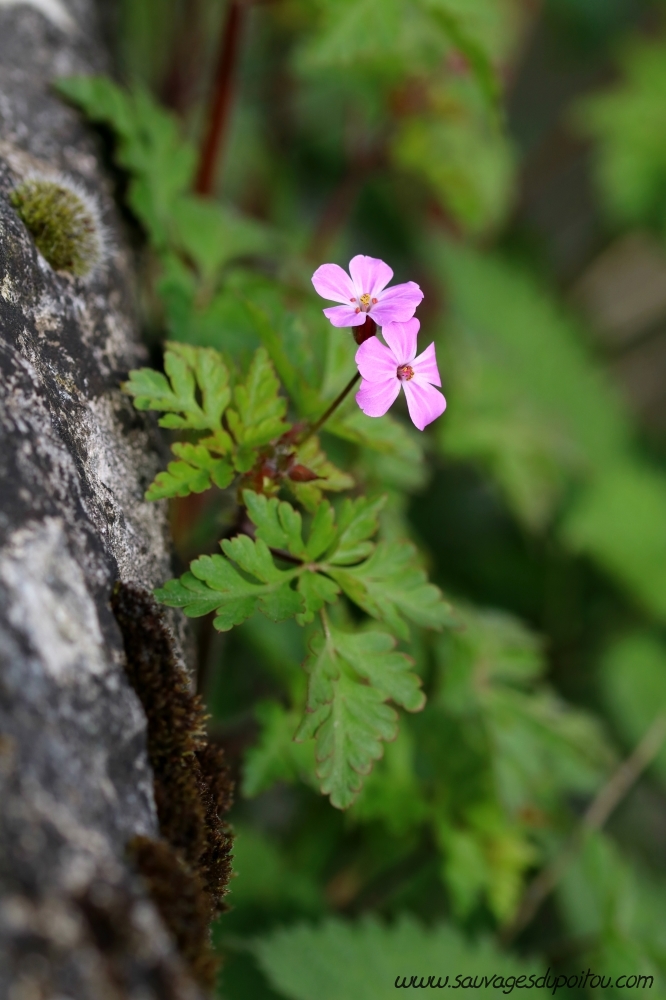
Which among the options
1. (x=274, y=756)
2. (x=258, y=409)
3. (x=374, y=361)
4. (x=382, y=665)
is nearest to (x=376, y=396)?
(x=374, y=361)

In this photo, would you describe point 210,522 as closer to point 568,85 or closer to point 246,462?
point 246,462

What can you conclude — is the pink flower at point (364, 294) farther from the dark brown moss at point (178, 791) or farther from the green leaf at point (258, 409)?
the dark brown moss at point (178, 791)

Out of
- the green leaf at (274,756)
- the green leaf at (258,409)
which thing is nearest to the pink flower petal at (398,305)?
the green leaf at (258,409)

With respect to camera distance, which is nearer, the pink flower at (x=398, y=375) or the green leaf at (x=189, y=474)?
the pink flower at (x=398, y=375)

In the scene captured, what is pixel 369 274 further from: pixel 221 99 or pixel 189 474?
pixel 221 99

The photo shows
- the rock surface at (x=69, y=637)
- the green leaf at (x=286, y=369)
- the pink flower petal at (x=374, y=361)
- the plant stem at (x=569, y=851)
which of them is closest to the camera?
the rock surface at (x=69, y=637)

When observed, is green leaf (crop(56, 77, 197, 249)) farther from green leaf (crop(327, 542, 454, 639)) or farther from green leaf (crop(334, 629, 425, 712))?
green leaf (crop(334, 629, 425, 712))

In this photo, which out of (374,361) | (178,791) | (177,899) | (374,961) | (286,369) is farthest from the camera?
(374,961)

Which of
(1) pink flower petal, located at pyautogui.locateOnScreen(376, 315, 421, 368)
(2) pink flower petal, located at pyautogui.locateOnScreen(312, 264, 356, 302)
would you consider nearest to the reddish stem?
(2) pink flower petal, located at pyautogui.locateOnScreen(312, 264, 356, 302)

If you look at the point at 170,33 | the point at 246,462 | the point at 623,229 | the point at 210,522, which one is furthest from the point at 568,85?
the point at 246,462
